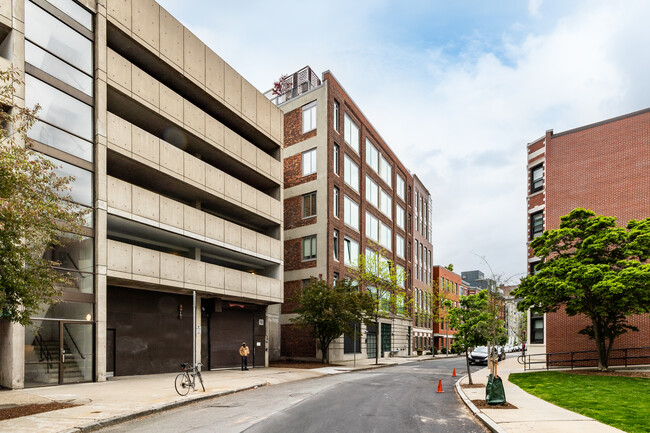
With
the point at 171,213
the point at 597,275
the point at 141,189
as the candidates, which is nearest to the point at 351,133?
the point at 171,213

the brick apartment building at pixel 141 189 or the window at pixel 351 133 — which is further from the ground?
the window at pixel 351 133

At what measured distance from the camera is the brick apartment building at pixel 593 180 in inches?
1259

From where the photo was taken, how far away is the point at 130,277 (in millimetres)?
24312

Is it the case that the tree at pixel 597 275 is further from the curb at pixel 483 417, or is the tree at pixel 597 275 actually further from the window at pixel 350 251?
the window at pixel 350 251

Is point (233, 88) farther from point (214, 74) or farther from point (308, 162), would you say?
point (308, 162)

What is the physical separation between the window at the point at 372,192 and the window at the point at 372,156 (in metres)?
1.80

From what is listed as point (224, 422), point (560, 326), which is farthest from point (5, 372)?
point (560, 326)

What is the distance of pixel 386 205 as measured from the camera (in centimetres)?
6028

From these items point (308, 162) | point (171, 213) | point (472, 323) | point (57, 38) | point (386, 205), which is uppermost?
point (57, 38)

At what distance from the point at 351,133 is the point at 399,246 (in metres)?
19.8

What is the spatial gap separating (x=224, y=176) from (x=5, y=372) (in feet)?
53.1

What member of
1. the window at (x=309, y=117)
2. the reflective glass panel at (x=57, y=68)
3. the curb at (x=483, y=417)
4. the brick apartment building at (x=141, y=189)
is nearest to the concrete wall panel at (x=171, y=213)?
the brick apartment building at (x=141, y=189)

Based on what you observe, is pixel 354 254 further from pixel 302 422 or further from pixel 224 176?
pixel 302 422

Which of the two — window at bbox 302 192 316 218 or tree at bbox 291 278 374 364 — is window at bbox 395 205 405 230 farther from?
tree at bbox 291 278 374 364
